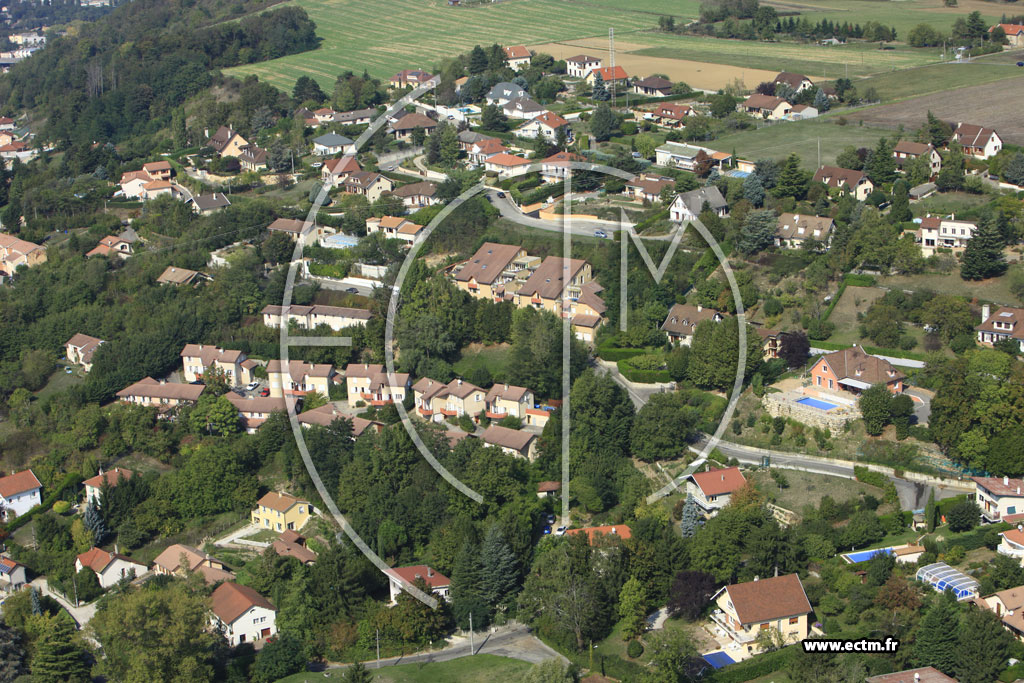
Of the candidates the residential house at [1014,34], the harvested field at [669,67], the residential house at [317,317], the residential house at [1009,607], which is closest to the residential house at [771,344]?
the residential house at [1009,607]

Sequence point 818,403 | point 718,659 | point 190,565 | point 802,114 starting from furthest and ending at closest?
point 802,114, point 818,403, point 190,565, point 718,659

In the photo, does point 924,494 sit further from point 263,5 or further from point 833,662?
point 263,5

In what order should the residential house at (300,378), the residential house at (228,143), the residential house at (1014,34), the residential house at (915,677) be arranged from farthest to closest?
the residential house at (1014,34), the residential house at (228,143), the residential house at (300,378), the residential house at (915,677)

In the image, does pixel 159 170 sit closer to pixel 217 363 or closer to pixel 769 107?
pixel 217 363

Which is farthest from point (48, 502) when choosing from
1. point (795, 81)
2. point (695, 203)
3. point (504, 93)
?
point (795, 81)

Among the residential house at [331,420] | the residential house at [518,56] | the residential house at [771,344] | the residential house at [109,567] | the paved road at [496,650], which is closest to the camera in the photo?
the paved road at [496,650]

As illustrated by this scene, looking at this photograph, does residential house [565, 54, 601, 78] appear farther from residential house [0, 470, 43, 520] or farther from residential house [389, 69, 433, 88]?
residential house [0, 470, 43, 520]

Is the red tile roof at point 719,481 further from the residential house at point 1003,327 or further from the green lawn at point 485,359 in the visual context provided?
the residential house at point 1003,327
